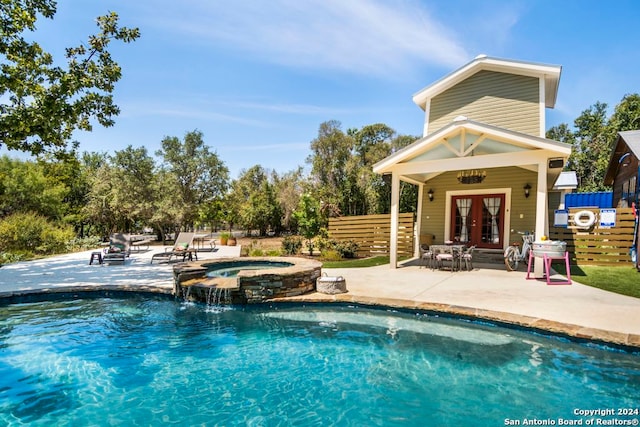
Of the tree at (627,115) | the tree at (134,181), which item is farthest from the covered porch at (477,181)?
the tree at (134,181)

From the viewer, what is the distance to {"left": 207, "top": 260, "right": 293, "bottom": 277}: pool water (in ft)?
27.9

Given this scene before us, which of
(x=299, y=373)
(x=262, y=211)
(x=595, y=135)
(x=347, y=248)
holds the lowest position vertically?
(x=299, y=373)

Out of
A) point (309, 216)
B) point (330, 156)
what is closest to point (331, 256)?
point (309, 216)

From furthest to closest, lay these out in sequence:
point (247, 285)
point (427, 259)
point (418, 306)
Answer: point (427, 259) → point (247, 285) → point (418, 306)

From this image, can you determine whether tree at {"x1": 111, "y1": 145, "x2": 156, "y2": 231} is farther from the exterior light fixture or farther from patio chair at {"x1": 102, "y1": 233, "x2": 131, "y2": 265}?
the exterior light fixture

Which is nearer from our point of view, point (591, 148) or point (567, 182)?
point (567, 182)

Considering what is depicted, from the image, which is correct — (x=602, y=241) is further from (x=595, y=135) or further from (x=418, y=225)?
(x=595, y=135)

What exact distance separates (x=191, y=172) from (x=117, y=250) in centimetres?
1016

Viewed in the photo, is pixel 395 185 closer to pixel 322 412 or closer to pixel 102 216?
pixel 322 412

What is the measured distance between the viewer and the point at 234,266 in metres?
9.59

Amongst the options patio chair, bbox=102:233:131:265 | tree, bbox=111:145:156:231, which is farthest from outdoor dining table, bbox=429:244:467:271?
tree, bbox=111:145:156:231

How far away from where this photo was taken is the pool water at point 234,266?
27.9 feet

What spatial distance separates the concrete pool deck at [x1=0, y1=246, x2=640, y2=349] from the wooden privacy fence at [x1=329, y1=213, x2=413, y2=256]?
2.40 meters

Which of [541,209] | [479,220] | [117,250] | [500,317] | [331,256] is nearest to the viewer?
[500,317]
